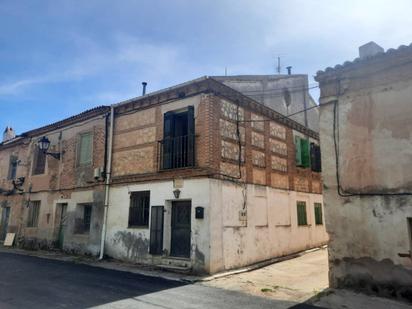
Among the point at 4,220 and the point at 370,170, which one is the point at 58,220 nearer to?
the point at 4,220

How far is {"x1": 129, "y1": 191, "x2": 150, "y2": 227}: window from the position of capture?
11.2m

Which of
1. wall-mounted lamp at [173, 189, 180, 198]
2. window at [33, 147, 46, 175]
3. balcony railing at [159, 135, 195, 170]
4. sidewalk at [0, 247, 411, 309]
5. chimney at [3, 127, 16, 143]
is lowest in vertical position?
sidewalk at [0, 247, 411, 309]

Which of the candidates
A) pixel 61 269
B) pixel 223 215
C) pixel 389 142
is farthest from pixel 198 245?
pixel 389 142

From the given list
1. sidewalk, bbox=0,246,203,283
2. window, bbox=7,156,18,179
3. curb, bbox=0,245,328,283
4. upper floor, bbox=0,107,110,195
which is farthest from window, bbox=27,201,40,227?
window, bbox=7,156,18,179

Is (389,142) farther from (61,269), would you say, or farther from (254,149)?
(61,269)

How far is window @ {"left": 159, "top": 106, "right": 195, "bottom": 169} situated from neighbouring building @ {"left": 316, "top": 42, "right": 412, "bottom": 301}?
167 inches

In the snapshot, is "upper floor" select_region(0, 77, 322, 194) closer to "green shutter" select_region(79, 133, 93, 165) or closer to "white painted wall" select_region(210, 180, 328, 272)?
"green shutter" select_region(79, 133, 93, 165)

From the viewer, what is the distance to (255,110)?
12.4 m

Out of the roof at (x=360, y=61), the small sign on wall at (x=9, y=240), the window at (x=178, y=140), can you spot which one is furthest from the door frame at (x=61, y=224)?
the roof at (x=360, y=61)

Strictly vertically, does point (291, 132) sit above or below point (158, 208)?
above

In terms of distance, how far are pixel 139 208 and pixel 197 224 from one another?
284 cm

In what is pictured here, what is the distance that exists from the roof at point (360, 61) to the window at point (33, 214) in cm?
1441

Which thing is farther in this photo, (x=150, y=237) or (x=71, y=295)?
(x=150, y=237)

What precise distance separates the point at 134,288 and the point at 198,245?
2.54 m
